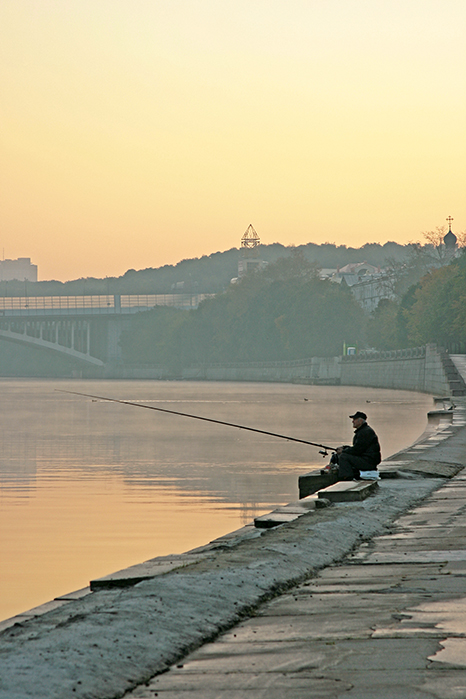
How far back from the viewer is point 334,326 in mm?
109000

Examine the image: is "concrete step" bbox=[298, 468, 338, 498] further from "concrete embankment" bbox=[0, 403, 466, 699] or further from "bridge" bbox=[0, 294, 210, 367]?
"bridge" bbox=[0, 294, 210, 367]

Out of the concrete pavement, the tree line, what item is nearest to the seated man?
the concrete pavement

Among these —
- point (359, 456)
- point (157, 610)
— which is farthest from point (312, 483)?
point (157, 610)

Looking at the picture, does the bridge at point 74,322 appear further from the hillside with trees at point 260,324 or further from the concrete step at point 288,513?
the concrete step at point 288,513

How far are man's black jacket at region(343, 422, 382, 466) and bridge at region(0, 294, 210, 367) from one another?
360ft

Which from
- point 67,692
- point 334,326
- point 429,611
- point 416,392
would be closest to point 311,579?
point 429,611

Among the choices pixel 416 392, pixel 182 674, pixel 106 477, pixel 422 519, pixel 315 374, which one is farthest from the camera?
pixel 315 374

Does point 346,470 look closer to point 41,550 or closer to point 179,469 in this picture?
point 41,550

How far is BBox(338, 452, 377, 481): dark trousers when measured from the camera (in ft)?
40.4

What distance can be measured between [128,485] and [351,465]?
6944mm

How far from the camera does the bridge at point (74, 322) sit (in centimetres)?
13012

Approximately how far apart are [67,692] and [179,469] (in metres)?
17.6

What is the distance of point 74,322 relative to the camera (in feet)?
461

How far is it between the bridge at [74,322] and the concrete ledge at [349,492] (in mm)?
110520
